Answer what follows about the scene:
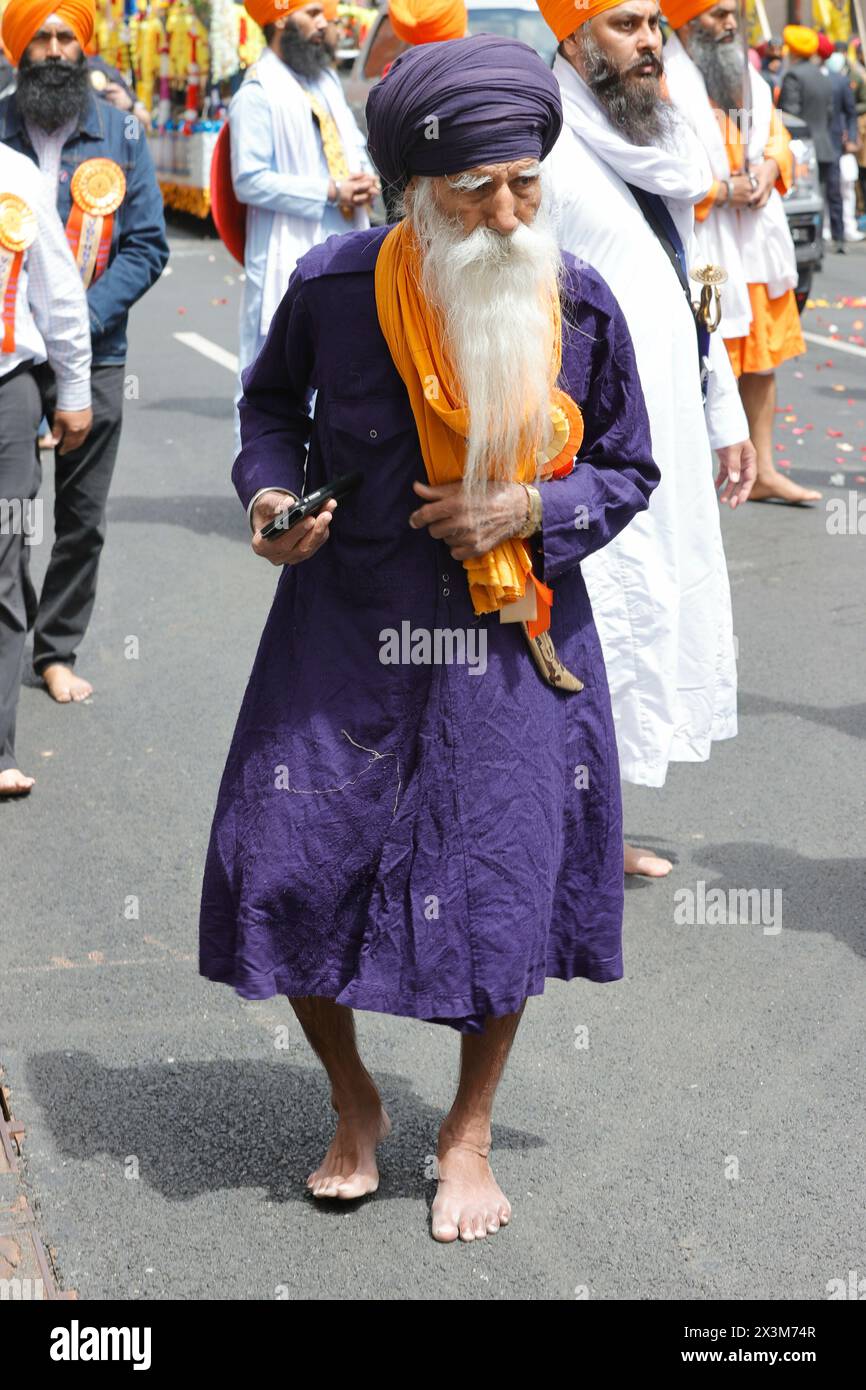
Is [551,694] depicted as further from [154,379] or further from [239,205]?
[154,379]

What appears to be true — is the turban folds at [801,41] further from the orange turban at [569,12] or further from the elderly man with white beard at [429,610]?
the elderly man with white beard at [429,610]

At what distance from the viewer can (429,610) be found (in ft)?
10.3

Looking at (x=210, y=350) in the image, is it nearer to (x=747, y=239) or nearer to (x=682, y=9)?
(x=747, y=239)

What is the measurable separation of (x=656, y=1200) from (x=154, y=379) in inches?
380

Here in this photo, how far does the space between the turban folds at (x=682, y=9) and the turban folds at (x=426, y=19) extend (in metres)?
1.15

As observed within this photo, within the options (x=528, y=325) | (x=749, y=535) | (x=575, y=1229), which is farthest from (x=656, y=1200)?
(x=749, y=535)

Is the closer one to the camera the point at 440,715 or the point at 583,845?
the point at 440,715

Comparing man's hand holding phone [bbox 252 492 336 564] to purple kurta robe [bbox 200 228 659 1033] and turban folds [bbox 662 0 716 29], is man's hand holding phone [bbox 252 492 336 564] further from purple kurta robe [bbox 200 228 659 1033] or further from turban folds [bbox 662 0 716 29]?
turban folds [bbox 662 0 716 29]

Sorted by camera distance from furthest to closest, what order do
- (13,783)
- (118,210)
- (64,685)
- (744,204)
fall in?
1. (744,204)
2. (64,685)
3. (118,210)
4. (13,783)

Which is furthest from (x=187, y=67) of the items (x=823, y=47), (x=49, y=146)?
(x=49, y=146)

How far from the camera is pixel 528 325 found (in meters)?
3.00

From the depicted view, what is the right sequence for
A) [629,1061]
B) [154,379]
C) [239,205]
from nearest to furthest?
[629,1061] → [239,205] → [154,379]

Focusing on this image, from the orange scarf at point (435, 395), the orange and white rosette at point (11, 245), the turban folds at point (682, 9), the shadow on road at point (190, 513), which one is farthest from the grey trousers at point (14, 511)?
the shadow on road at point (190, 513)

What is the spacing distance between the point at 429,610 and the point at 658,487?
1.36 m
